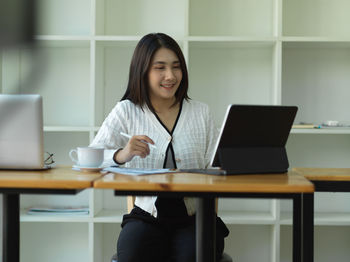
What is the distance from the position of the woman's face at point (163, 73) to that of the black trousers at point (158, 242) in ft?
1.80

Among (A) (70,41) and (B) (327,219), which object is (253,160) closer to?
(B) (327,219)

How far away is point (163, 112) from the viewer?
1.85 metres

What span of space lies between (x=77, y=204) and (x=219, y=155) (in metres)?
1.67

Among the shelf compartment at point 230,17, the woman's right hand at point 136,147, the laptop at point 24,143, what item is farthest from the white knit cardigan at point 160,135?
the shelf compartment at point 230,17

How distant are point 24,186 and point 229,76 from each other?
1809 millimetres

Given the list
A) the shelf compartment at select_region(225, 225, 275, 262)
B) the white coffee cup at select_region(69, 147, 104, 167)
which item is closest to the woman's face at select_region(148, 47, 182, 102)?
the white coffee cup at select_region(69, 147, 104, 167)

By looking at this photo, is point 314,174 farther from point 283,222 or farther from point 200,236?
point 283,222

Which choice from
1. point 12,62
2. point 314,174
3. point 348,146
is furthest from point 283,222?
point 12,62

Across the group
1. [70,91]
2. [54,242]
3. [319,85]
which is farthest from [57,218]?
[319,85]

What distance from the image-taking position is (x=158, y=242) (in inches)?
60.7

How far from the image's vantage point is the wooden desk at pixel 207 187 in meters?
1.10

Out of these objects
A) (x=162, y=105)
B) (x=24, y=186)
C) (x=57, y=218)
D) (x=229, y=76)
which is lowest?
(x=57, y=218)

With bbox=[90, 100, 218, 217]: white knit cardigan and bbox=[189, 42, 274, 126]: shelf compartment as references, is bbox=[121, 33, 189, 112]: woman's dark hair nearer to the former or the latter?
bbox=[90, 100, 218, 217]: white knit cardigan

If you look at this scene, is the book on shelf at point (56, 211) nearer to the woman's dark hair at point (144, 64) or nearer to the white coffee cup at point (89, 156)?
the woman's dark hair at point (144, 64)
